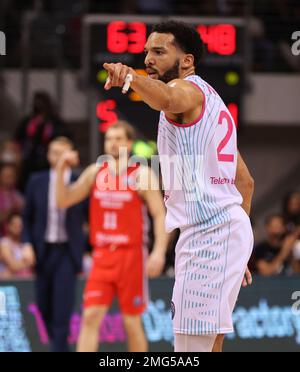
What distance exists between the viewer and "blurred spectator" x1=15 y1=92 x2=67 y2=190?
42.2 ft

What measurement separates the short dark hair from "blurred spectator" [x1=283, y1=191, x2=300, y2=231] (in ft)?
21.4

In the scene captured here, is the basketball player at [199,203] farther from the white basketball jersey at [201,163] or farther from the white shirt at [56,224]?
the white shirt at [56,224]

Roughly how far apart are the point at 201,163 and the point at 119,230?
4.17m

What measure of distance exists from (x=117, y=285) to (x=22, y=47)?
5.56 metres

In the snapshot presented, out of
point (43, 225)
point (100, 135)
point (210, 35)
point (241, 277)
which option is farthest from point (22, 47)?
point (241, 277)

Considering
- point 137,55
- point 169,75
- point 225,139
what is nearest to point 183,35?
point 169,75

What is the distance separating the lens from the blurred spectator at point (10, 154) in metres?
12.8

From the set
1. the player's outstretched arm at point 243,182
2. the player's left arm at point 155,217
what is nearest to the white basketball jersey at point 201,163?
the player's outstretched arm at point 243,182

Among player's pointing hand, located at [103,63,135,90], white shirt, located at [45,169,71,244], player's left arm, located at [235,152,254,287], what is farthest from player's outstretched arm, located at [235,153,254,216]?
white shirt, located at [45,169,71,244]

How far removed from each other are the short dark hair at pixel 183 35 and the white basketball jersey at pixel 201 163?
18cm

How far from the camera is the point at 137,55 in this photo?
40.2 feet

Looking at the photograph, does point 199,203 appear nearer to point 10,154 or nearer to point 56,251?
point 56,251

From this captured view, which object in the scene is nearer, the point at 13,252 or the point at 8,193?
the point at 13,252
